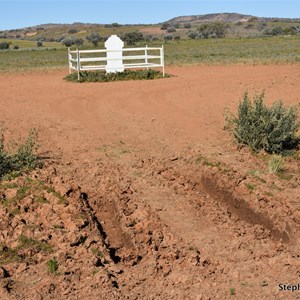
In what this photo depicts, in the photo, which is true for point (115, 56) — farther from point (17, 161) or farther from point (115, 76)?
point (17, 161)

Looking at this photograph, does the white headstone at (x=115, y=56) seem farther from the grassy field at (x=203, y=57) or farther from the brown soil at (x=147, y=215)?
the brown soil at (x=147, y=215)

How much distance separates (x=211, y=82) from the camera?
63.9 ft

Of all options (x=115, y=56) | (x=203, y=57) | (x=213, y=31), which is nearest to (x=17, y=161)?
(x=115, y=56)

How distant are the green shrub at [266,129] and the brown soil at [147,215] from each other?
257 millimetres

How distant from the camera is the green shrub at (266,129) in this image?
31.3 ft

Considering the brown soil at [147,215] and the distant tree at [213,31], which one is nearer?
the brown soil at [147,215]

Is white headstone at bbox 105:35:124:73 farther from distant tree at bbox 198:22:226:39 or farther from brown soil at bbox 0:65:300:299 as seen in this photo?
distant tree at bbox 198:22:226:39

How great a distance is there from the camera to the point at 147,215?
6750 millimetres

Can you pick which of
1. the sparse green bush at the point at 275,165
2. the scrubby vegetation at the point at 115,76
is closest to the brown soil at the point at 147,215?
the sparse green bush at the point at 275,165

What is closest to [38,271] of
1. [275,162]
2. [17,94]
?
[275,162]

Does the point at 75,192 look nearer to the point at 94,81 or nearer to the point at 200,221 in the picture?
the point at 200,221

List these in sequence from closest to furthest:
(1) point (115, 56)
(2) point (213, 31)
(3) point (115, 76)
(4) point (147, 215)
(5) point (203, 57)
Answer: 1. (4) point (147, 215)
2. (3) point (115, 76)
3. (1) point (115, 56)
4. (5) point (203, 57)
5. (2) point (213, 31)

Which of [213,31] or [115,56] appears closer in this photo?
[115,56]

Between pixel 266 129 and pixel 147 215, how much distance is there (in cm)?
375
